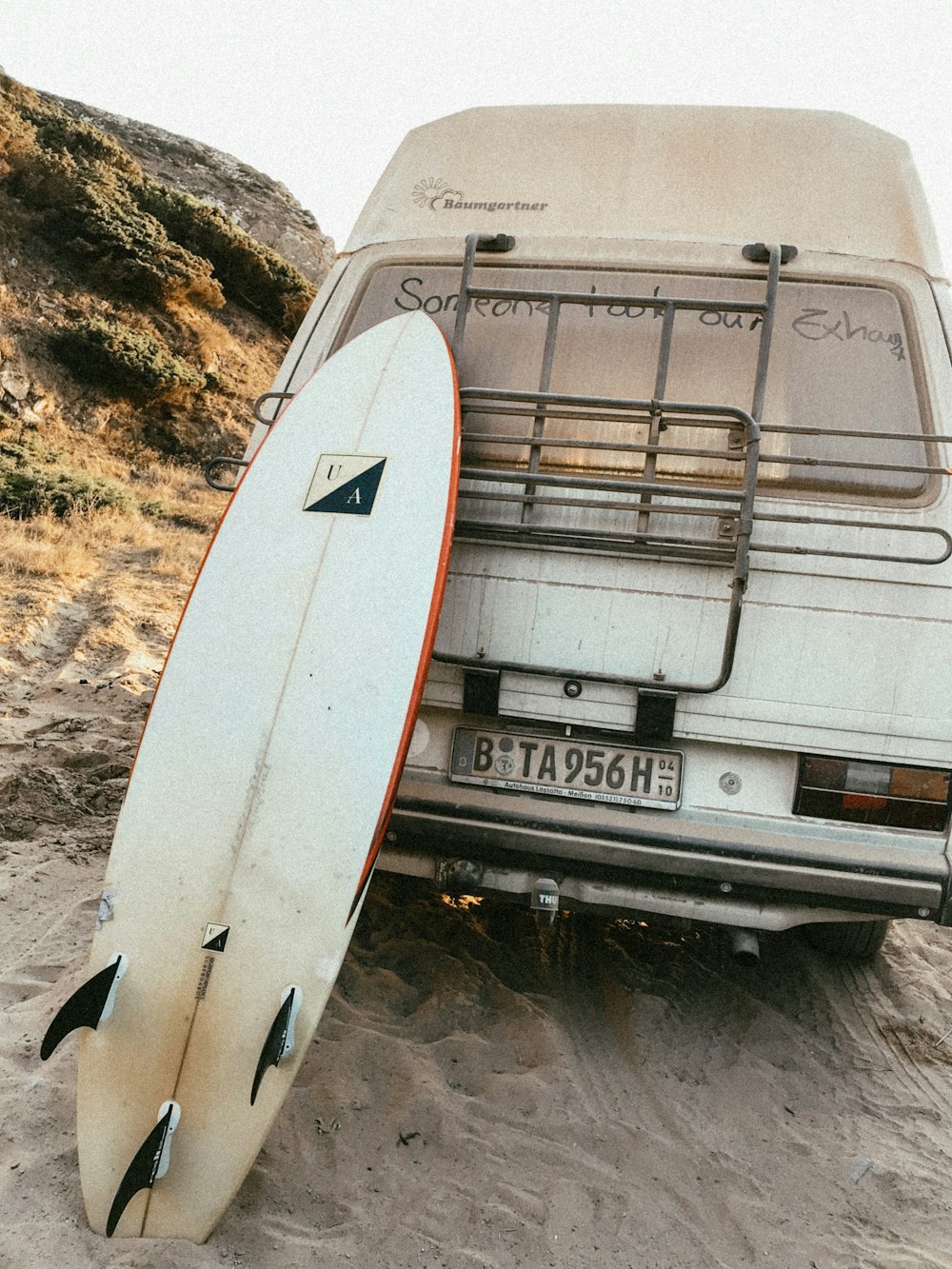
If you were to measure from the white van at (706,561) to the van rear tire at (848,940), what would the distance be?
2.96ft

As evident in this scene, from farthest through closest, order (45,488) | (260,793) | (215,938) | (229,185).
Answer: (229,185) < (45,488) < (260,793) < (215,938)

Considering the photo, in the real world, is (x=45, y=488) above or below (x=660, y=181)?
below

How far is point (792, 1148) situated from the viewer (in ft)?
8.00

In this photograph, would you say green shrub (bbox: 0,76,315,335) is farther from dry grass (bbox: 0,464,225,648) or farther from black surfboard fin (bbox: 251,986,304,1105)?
black surfboard fin (bbox: 251,986,304,1105)

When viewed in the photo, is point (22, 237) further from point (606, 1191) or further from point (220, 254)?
point (606, 1191)

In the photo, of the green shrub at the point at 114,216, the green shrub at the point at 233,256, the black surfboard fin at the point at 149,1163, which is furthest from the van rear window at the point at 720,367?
the green shrub at the point at 233,256

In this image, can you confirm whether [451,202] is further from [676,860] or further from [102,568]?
[102,568]

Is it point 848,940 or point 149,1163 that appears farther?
point 848,940

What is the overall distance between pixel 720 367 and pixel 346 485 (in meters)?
1.32

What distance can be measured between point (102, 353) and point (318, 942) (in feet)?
44.2

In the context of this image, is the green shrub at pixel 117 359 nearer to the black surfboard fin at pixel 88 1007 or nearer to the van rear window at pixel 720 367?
the van rear window at pixel 720 367

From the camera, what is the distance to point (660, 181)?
333cm

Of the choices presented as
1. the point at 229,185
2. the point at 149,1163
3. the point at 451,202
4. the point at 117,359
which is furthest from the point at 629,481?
the point at 229,185

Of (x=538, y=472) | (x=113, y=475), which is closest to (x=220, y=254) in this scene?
(x=113, y=475)
